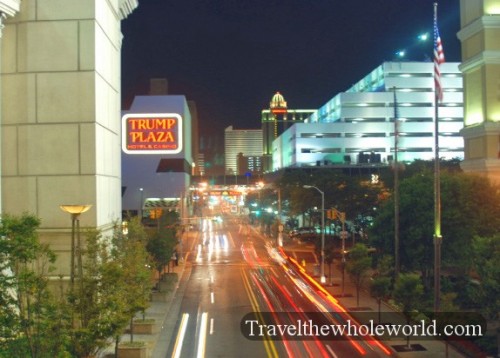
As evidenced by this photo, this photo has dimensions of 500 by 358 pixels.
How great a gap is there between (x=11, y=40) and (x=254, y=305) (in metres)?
20.5

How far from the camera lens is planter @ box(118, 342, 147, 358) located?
68.2 feet

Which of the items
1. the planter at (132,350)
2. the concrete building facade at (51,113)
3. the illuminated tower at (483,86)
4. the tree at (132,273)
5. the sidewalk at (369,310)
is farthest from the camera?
the illuminated tower at (483,86)

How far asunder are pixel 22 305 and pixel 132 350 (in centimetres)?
884

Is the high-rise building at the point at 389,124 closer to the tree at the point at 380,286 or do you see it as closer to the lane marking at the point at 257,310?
the lane marking at the point at 257,310

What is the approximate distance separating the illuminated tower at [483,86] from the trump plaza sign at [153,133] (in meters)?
25.2

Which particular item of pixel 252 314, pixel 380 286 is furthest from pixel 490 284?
pixel 252 314

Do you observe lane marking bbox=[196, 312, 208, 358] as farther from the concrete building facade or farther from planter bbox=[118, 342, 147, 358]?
the concrete building facade

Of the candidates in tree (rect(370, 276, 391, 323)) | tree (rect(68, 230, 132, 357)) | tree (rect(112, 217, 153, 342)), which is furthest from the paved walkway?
tree (rect(68, 230, 132, 357))

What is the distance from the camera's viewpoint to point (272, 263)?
5497cm

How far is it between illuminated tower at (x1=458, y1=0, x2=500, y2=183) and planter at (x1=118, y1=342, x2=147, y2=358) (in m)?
28.9

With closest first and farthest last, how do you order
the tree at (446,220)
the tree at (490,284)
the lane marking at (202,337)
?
the tree at (490,284) → the lane marking at (202,337) → the tree at (446,220)

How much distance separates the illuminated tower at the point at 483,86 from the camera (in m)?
40.5

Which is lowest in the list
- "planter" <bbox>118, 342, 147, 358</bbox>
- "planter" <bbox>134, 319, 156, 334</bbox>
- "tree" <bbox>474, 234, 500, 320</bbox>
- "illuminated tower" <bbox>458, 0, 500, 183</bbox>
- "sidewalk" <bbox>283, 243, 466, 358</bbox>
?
"sidewalk" <bbox>283, 243, 466, 358</bbox>

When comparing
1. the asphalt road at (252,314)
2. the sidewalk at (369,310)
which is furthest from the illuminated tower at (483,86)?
the asphalt road at (252,314)
